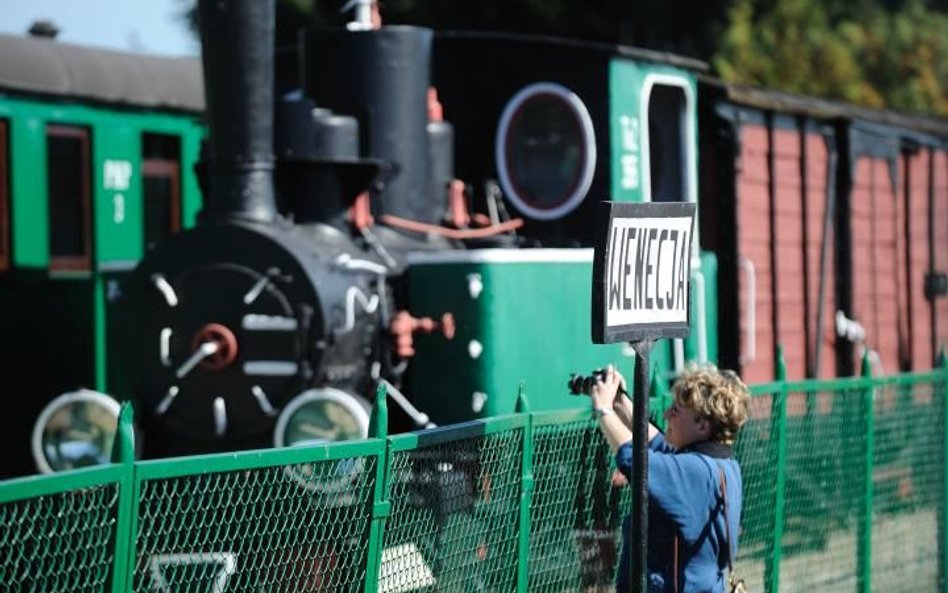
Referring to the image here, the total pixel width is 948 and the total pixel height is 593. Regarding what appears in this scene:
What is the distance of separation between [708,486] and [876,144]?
718 cm

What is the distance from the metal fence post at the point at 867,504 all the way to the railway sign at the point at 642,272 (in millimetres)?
2974

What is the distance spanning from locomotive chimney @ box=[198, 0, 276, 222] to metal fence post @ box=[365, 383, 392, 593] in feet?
11.5

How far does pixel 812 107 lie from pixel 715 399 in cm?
643

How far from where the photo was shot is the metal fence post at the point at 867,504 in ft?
25.1

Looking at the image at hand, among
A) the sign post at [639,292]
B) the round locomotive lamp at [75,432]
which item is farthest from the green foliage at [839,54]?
the sign post at [639,292]

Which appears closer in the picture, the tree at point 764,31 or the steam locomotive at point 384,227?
the steam locomotive at point 384,227

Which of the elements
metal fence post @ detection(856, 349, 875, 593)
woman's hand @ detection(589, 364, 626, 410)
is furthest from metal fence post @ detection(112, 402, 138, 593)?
metal fence post @ detection(856, 349, 875, 593)

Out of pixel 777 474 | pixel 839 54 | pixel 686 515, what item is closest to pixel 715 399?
pixel 686 515

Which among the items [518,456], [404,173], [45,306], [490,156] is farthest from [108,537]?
[45,306]

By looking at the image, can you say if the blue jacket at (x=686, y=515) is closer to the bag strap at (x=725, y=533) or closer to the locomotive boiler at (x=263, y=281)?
the bag strap at (x=725, y=533)

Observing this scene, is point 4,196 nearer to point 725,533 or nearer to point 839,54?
point 725,533

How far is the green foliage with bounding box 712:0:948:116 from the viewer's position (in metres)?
30.2

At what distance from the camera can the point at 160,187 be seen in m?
10.9

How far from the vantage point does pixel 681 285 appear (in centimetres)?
492
